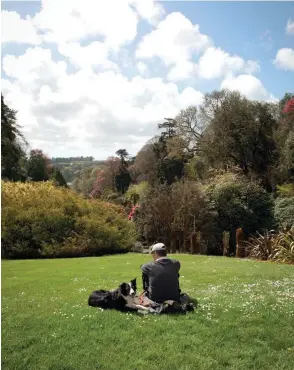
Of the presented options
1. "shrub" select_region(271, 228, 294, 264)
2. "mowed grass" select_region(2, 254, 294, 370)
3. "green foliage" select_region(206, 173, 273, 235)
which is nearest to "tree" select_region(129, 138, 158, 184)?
"green foliage" select_region(206, 173, 273, 235)

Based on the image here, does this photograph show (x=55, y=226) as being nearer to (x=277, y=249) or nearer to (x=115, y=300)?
(x=277, y=249)

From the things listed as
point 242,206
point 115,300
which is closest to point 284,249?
point 242,206

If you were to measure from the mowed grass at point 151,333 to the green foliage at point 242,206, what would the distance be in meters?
14.3

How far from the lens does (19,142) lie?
31.7 meters

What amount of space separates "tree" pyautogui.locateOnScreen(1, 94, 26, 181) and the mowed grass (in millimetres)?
22614

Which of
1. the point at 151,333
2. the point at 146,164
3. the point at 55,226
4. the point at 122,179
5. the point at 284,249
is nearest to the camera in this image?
the point at 151,333

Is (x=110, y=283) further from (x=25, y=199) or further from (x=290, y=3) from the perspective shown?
(x=25, y=199)

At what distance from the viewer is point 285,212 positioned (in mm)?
21109

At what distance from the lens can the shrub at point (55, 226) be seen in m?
16.8

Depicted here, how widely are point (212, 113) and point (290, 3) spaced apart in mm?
22606

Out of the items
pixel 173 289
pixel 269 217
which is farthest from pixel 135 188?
pixel 173 289

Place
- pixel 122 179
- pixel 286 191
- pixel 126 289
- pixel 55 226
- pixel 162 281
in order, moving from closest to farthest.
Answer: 1. pixel 162 281
2. pixel 126 289
3. pixel 55 226
4. pixel 286 191
5. pixel 122 179

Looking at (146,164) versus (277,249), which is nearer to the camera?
(277,249)

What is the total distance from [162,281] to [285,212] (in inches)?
648
